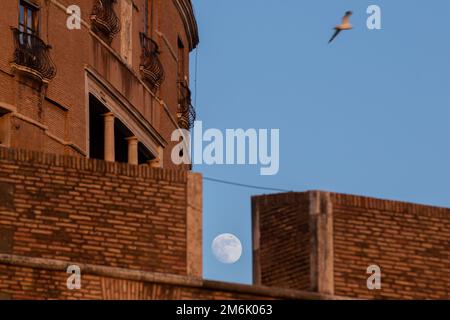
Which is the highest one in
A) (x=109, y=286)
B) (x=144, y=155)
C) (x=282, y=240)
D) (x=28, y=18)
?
(x=28, y=18)

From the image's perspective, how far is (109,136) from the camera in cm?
4791

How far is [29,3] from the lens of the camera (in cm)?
4347

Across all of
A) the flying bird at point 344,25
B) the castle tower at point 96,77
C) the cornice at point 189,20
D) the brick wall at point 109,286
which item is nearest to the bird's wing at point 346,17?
the flying bird at point 344,25

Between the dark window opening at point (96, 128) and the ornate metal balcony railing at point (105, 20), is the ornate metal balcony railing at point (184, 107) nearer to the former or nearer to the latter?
the dark window opening at point (96, 128)

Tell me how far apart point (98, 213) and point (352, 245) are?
3997mm

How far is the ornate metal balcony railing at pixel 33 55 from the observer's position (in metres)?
42.6

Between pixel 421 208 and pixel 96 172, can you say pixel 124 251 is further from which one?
pixel 421 208

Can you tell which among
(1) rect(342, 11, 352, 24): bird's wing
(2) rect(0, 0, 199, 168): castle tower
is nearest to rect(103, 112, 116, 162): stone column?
(2) rect(0, 0, 199, 168): castle tower

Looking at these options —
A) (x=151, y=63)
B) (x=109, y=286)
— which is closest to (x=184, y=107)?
(x=151, y=63)

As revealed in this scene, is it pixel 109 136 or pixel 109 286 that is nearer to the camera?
pixel 109 286

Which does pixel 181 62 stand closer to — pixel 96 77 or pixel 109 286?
pixel 96 77

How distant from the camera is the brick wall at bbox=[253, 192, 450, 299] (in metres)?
27.1

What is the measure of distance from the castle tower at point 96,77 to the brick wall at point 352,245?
15160 millimetres
